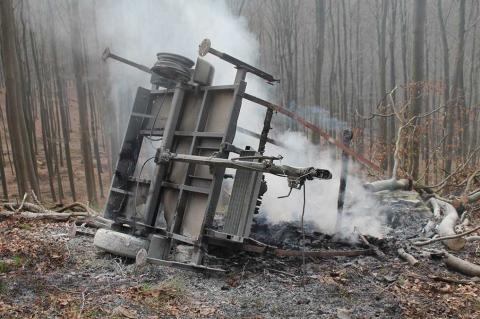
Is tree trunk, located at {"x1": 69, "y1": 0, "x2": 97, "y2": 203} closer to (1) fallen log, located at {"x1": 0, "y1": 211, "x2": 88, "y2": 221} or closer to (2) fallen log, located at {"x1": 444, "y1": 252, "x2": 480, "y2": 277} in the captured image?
(1) fallen log, located at {"x1": 0, "y1": 211, "x2": 88, "y2": 221}

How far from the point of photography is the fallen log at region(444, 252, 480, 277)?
5.58 m

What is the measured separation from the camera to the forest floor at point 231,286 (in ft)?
13.8

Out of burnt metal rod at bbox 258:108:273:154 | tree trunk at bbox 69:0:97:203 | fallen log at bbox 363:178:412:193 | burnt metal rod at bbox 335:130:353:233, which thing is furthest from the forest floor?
tree trunk at bbox 69:0:97:203

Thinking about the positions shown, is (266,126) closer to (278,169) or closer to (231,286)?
(278,169)

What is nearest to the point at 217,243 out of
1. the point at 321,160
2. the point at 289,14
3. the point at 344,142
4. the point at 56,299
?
the point at 56,299

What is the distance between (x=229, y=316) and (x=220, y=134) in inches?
92.5

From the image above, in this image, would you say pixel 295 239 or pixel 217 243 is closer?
pixel 217 243

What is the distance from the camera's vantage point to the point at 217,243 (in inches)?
219

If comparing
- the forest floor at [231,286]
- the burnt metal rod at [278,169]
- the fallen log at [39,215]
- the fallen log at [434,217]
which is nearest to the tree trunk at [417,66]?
the fallen log at [434,217]

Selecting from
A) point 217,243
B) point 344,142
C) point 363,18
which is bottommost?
point 217,243

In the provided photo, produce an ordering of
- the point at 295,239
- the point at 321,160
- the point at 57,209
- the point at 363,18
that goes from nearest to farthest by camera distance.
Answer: the point at 295,239 < the point at 321,160 < the point at 57,209 < the point at 363,18

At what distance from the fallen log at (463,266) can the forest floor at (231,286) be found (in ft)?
0.36

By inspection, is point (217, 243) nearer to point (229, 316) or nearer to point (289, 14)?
point (229, 316)

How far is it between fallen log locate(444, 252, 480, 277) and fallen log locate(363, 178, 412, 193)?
3657mm
